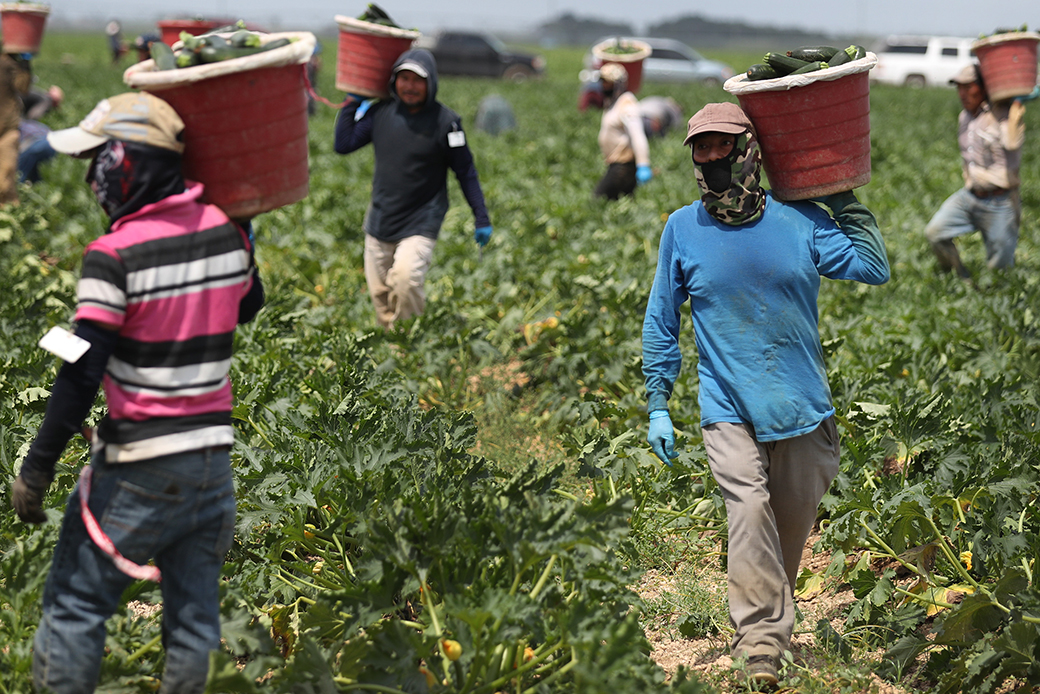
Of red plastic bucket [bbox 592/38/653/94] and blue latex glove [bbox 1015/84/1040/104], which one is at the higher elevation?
blue latex glove [bbox 1015/84/1040/104]

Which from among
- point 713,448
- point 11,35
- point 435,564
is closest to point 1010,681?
point 713,448

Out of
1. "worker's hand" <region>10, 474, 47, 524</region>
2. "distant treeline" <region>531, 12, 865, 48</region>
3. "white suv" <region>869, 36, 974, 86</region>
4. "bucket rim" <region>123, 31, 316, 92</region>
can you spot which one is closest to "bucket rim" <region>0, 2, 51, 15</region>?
"bucket rim" <region>123, 31, 316, 92</region>

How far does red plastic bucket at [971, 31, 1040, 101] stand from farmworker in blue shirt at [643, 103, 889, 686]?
15.0 feet

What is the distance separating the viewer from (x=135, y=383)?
241cm

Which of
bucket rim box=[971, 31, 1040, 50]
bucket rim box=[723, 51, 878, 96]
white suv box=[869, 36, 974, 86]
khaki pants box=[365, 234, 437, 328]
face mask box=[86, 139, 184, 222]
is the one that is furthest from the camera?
white suv box=[869, 36, 974, 86]

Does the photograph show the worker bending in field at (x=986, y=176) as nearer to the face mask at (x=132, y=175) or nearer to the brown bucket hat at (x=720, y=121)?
the brown bucket hat at (x=720, y=121)

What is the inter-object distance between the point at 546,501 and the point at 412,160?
331cm

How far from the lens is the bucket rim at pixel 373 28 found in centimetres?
567

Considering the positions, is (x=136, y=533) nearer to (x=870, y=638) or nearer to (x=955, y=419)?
(x=870, y=638)

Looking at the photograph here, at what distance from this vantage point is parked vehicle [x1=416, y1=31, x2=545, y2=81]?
37.2m

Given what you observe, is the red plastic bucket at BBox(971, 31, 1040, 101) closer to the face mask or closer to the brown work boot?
the brown work boot

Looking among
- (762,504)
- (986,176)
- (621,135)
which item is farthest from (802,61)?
(621,135)

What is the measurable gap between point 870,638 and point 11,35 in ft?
28.3

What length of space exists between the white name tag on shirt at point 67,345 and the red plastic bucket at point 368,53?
384 cm
